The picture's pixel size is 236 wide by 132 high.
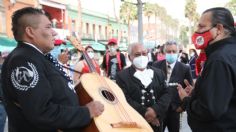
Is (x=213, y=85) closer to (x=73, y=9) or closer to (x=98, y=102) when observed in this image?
(x=98, y=102)

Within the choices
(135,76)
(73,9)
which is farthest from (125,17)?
(135,76)

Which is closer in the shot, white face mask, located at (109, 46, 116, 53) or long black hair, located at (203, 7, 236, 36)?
long black hair, located at (203, 7, 236, 36)

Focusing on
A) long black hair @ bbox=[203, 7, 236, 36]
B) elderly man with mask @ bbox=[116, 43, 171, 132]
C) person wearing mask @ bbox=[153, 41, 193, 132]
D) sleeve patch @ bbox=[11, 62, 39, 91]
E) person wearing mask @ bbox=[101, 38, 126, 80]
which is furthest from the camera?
Answer: person wearing mask @ bbox=[101, 38, 126, 80]

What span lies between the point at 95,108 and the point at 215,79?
0.98 meters

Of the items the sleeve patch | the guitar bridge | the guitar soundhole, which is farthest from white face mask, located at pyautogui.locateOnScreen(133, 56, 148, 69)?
the sleeve patch

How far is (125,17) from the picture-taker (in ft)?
211

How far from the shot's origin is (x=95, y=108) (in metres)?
3.36

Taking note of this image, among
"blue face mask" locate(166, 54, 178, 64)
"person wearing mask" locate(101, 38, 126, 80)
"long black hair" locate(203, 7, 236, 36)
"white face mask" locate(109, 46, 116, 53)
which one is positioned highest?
"long black hair" locate(203, 7, 236, 36)

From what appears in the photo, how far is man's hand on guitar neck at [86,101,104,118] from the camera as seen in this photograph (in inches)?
131

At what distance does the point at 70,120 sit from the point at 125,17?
6163cm

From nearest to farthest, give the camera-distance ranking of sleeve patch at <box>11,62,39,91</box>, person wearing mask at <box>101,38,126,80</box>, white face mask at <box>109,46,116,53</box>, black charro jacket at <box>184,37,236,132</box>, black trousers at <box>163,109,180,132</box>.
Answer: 1. sleeve patch at <box>11,62,39,91</box>
2. black charro jacket at <box>184,37,236,132</box>
3. black trousers at <box>163,109,180,132</box>
4. person wearing mask at <box>101,38,126,80</box>
5. white face mask at <box>109,46,116,53</box>

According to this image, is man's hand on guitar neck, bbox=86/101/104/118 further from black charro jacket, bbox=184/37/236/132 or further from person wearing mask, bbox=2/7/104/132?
black charro jacket, bbox=184/37/236/132

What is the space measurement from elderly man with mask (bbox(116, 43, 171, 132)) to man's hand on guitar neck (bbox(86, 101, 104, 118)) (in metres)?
1.80

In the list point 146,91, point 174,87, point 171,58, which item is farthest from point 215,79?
point 171,58
